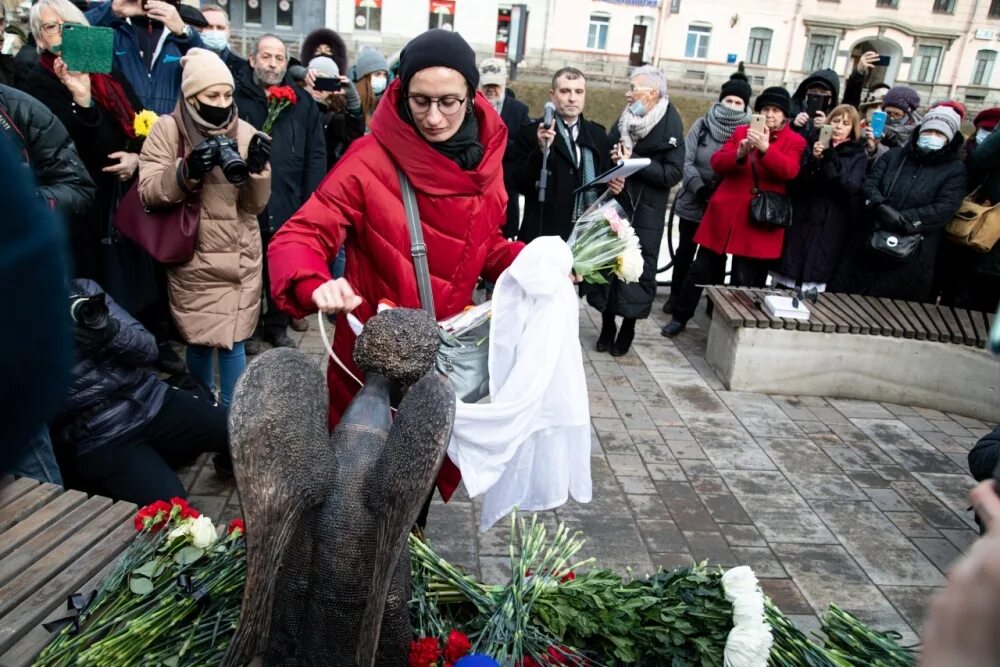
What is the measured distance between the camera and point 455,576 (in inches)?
101

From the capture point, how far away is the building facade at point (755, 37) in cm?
3697

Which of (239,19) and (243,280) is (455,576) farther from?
(239,19)

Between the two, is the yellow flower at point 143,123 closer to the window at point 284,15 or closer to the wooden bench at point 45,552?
the wooden bench at point 45,552

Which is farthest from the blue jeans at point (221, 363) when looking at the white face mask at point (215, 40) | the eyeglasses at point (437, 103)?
the white face mask at point (215, 40)

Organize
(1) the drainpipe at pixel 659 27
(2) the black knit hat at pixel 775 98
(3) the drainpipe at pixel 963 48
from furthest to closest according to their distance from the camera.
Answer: (3) the drainpipe at pixel 963 48 → (1) the drainpipe at pixel 659 27 → (2) the black knit hat at pixel 775 98

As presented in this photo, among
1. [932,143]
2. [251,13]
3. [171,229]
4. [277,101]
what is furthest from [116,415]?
[251,13]

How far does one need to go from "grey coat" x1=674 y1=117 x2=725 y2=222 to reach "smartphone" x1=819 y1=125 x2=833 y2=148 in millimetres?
981

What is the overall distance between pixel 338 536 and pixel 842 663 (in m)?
1.73

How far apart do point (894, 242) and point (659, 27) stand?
3651cm

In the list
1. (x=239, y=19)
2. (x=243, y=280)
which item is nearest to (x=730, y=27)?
(x=239, y=19)

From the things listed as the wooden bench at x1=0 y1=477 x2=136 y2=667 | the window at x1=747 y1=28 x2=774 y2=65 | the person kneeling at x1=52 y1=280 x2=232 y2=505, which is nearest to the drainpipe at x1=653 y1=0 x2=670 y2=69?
the window at x1=747 y1=28 x2=774 y2=65

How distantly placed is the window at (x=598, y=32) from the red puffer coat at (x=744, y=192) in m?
34.8

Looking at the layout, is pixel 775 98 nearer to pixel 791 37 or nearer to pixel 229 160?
pixel 229 160

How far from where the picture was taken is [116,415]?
3066mm
